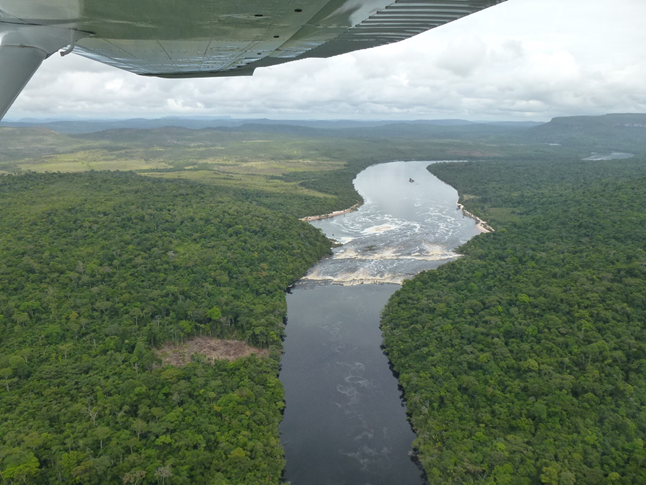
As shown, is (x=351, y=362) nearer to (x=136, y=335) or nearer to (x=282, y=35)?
(x=136, y=335)

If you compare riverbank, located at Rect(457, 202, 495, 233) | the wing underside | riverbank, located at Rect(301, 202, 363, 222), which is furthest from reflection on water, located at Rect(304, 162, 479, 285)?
the wing underside

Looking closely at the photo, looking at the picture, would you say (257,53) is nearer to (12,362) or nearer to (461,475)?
(461,475)

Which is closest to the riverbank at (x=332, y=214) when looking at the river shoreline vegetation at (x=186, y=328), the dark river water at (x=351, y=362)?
the dark river water at (x=351, y=362)

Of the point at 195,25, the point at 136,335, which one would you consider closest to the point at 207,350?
the point at 136,335

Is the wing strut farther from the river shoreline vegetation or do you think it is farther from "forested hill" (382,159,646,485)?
"forested hill" (382,159,646,485)

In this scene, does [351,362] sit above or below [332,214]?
below
